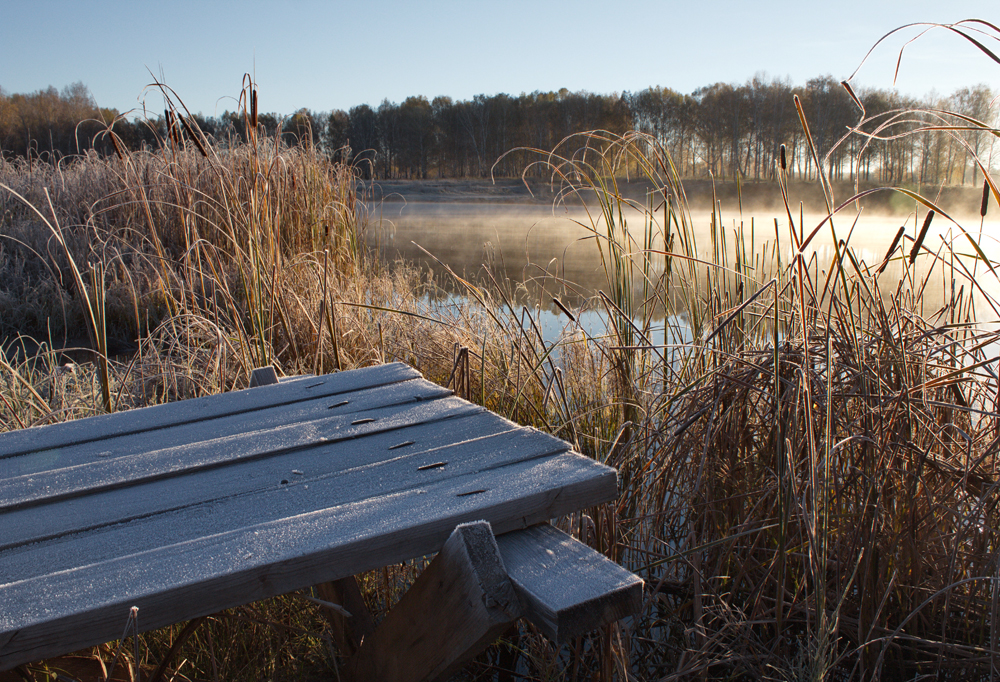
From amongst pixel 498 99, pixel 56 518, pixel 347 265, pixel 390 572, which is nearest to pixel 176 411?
pixel 56 518

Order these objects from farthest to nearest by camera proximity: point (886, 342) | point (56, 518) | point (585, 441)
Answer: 1. point (585, 441)
2. point (886, 342)
3. point (56, 518)

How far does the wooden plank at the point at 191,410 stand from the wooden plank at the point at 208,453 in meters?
0.14

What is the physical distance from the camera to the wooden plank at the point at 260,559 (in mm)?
613

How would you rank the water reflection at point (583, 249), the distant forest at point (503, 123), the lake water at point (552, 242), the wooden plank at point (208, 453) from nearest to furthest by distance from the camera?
the wooden plank at point (208, 453) < the water reflection at point (583, 249) < the lake water at point (552, 242) < the distant forest at point (503, 123)

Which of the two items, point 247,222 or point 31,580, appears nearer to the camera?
Answer: point 31,580

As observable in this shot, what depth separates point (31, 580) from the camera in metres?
0.66

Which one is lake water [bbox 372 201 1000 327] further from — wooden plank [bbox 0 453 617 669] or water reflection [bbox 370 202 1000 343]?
wooden plank [bbox 0 453 617 669]

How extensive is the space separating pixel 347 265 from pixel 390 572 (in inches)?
109

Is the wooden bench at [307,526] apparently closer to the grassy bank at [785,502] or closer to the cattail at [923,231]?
the grassy bank at [785,502]

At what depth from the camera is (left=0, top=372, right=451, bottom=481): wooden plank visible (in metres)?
0.98

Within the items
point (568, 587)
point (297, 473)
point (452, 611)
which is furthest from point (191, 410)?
point (568, 587)

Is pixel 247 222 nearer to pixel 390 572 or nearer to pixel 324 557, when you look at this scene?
pixel 390 572

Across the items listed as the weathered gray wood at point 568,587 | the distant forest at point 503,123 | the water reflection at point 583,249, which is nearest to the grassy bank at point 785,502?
the water reflection at point 583,249

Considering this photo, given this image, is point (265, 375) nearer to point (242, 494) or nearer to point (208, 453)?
point (208, 453)
